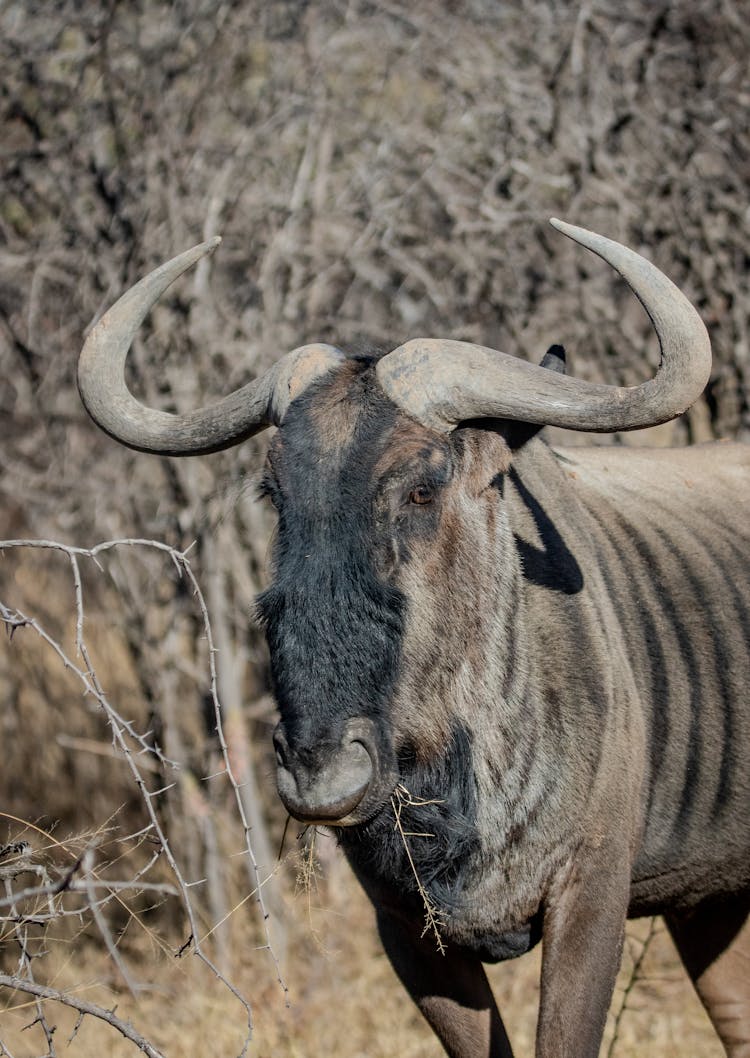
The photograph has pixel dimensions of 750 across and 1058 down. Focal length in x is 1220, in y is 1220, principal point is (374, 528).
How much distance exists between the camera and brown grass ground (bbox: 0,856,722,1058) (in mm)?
5090

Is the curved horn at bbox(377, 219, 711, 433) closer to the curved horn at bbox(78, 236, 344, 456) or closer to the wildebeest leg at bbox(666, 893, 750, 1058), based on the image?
the curved horn at bbox(78, 236, 344, 456)

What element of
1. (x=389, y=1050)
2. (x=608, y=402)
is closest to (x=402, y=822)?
(x=608, y=402)

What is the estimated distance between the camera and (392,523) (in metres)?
2.97

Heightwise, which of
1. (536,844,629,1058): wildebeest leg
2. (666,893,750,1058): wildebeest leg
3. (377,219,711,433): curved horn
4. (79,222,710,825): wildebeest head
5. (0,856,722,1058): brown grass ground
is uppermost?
(377,219,711,433): curved horn

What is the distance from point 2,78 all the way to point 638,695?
13.1ft

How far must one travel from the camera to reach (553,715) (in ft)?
11.1

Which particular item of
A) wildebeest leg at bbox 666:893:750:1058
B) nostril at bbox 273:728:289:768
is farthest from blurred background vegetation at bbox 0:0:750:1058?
nostril at bbox 273:728:289:768

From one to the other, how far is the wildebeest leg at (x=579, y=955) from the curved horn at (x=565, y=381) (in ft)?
3.96

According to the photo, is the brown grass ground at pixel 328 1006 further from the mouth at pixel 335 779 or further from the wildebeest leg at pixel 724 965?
the mouth at pixel 335 779

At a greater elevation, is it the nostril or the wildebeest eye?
the wildebeest eye

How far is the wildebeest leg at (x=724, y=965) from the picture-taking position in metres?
4.49

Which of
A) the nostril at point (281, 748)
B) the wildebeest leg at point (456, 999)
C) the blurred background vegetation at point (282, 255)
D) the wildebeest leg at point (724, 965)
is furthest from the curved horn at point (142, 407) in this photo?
the wildebeest leg at point (724, 965)

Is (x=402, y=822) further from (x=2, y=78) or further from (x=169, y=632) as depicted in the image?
(x=2, y=78)

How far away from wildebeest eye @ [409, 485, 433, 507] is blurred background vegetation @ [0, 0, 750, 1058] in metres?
2.19
